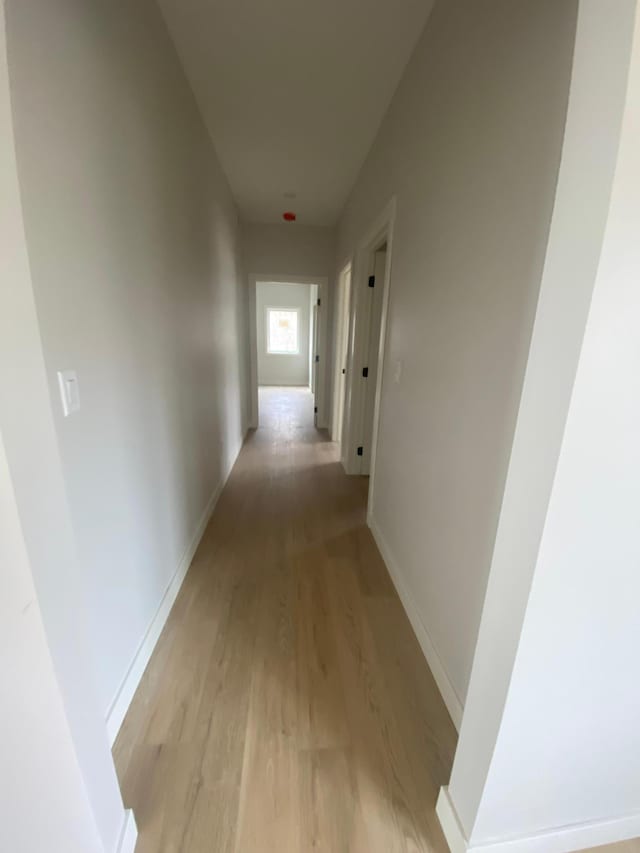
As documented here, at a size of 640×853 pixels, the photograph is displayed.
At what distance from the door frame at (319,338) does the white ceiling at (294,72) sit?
58.0 inches

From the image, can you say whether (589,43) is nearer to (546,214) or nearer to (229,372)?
(546,214)

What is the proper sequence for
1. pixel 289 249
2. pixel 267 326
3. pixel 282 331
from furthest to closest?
pixel 282 331 → pixel 267 326 → pixel 289 249

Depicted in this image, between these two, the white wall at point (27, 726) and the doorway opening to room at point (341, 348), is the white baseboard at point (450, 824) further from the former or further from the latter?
the doorway opening to room at point (341, 348)

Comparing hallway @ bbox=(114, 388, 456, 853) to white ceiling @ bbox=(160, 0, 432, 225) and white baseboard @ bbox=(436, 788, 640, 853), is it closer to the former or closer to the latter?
white baseboard @ bbox=(436, 788, 640, 853)

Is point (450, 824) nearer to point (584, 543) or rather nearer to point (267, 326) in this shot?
point (584, 543)

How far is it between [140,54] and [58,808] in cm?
229

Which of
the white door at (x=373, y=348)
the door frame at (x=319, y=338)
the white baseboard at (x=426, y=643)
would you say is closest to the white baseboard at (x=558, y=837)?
the white baseboard at (x=426, y=643)

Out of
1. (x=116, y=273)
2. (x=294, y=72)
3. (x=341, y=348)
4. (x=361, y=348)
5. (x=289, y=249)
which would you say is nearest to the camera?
(x=116, y=273)

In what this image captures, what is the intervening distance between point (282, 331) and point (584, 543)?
8.78 m

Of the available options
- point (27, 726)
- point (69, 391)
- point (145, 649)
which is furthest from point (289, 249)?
point (27, 726)

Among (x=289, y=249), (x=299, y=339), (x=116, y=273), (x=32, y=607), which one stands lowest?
(x=32, y=607)

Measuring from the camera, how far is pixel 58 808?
70 centimetres

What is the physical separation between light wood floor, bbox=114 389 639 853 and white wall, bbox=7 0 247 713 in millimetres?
233

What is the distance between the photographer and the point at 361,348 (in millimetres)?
3203
